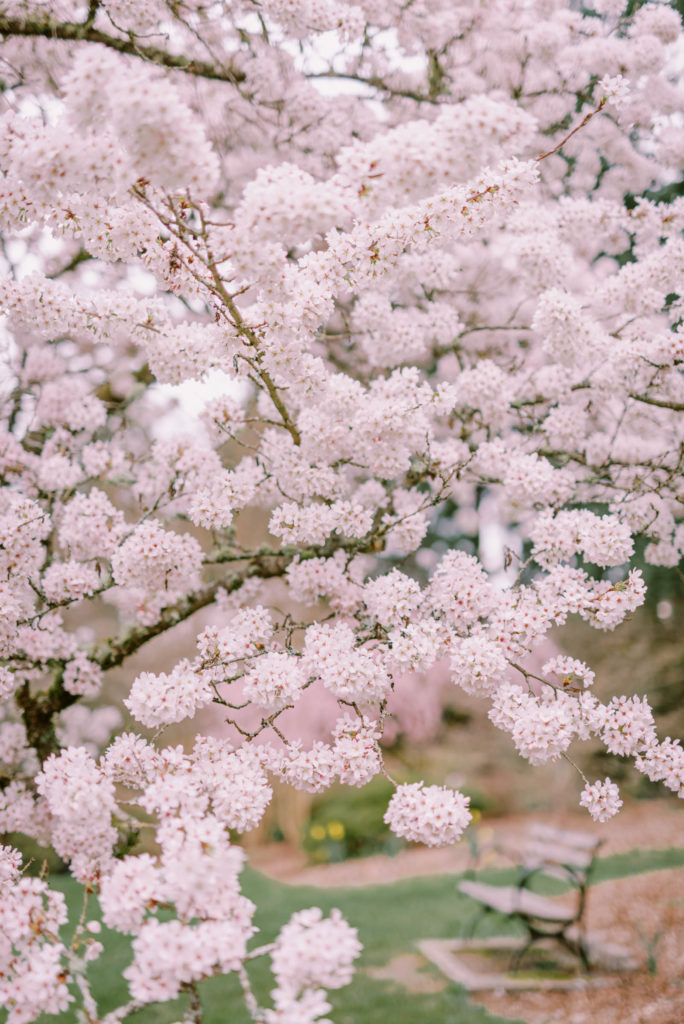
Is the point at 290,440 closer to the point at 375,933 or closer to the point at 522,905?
the point at 522,905

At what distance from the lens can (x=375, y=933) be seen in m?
8.10

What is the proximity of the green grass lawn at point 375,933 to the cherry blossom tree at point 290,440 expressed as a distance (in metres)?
2.79

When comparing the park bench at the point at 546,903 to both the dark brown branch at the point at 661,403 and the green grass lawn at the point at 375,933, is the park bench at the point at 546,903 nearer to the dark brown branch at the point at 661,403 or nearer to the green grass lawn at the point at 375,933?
the green grass lawn at the point at 375,933

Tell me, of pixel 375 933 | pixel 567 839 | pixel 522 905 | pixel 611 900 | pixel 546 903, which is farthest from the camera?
pixel 611 900

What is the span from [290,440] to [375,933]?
19.6 feet

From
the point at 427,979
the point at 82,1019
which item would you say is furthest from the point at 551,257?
the point at 427,979

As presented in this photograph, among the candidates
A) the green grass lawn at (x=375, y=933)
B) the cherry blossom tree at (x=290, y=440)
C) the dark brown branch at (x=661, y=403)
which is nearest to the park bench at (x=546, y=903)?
the green grass lawn at (x=375, y=933)

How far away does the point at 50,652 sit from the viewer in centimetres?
456

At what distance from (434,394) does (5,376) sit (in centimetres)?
346

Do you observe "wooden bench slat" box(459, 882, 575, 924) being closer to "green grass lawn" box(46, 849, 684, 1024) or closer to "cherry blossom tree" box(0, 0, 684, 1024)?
"green grass lawn" box(46, 849, 684, 1024)

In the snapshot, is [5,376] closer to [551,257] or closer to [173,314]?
[173,314]

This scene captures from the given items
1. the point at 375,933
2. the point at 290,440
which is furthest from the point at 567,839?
the point at 290,440

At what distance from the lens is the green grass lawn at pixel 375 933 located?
599 centimetres

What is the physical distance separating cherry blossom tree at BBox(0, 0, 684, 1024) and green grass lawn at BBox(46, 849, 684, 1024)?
2.79 meters
